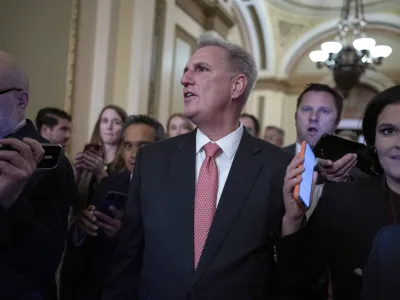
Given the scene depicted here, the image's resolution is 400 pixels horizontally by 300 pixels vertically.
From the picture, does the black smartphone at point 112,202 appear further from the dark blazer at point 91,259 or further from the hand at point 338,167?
the hand at point 338,167

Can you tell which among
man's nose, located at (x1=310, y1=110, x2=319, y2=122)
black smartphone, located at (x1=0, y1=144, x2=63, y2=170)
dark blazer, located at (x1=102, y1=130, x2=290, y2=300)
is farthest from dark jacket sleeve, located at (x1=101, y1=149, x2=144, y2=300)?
man's nose, located at (x1=310, y1=110, x2=319, y2=122)

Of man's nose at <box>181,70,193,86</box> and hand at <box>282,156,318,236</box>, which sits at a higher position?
man's nose at <box>181,70,193,86</box>

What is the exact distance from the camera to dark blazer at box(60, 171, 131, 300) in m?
2.16

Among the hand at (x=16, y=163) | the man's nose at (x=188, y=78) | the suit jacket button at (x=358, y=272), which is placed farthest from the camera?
the man's nose at (x=188, y=78)

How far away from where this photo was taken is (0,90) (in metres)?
1.39

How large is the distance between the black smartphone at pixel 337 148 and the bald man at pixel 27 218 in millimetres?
918

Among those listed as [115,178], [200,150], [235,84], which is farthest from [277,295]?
[115,178]

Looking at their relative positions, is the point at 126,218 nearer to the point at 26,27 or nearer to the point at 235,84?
the point at 235,84

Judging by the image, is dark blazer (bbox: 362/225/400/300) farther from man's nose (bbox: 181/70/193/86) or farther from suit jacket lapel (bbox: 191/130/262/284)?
man's nose (bbox: 181/70/193/86)

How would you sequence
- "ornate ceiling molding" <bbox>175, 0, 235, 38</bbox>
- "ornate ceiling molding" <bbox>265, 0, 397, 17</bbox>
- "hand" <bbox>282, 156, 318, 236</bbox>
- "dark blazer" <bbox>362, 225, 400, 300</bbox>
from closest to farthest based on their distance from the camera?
"dark blazer" <bbox>362, 225, 400, 300</bbox>
"hand" <bbox>282, 156, 318, 236</bbox>
"ornate ceiling molding" <bbox>175, 0, 235, 38</bbox>
"ornate ceiling molding" <bbox>265, 0, 397, 17</bbox>

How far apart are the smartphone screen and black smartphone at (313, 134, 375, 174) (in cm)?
45

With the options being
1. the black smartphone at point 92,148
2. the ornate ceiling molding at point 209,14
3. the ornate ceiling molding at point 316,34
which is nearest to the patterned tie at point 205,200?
the black smartphone at point 92,148

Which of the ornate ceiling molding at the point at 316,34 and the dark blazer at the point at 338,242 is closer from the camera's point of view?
the dark blazer at the point at 338,242

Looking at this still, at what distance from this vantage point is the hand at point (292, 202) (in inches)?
52.1
